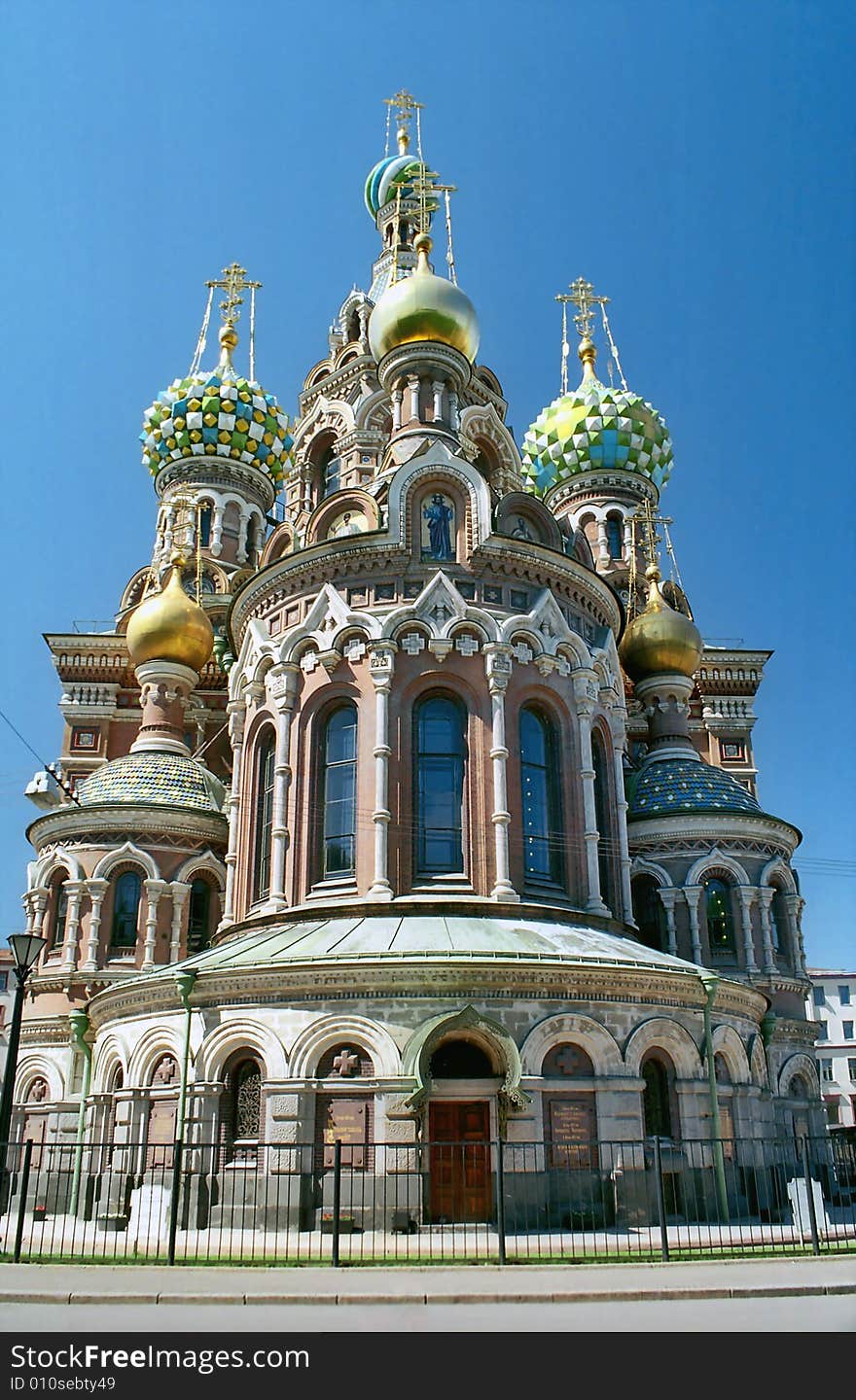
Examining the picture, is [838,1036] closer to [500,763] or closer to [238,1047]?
[500,763]

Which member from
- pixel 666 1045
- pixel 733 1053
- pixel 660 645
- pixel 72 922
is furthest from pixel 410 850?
pixel 660 645

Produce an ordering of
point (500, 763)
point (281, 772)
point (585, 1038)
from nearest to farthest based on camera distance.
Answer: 1. point (585, 1038)
2. point (500, 763)
3. point (281, 772)

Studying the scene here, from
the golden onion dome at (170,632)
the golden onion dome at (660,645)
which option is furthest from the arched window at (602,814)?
the golden onion dome at (170,632)

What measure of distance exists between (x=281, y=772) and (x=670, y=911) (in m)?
8.96

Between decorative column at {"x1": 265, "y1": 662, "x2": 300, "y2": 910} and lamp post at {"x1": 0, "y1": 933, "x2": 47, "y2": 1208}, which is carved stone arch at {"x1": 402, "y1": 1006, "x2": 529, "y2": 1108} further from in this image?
lamp post at {"x1": 0, "y1": 933, "x2": 47, "y2": 1208}

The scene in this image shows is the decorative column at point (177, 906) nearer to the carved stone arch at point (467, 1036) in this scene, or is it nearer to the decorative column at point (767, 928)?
the carved stone arch at point (467, 1036)

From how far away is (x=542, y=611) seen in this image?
66.9ft

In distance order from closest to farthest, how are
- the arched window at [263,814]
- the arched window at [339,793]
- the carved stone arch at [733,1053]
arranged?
the carved stone arch at [733,1053]
the arched window at [339,793]
the arched window at [263,814]

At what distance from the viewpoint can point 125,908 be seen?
23.6 m

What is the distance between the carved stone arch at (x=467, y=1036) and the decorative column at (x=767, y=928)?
9.98 m

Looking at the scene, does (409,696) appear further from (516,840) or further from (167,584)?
(167,584)

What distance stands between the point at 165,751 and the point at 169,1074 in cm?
973

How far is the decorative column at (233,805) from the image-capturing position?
20.9m
